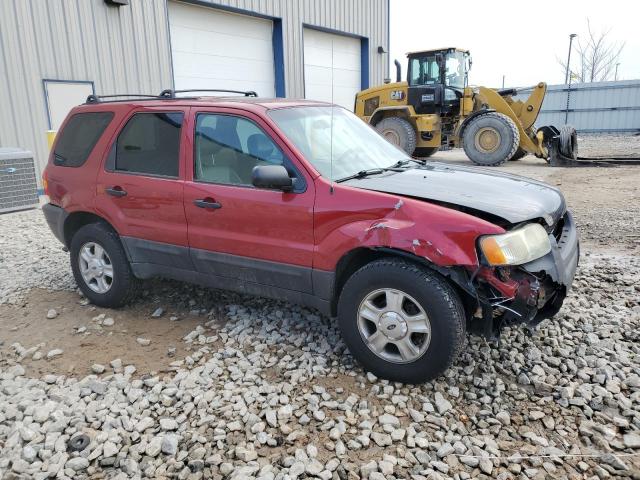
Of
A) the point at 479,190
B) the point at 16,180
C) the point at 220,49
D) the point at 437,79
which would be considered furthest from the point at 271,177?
the point at 437,79

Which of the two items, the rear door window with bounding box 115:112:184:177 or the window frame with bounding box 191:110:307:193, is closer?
the window frame with bounding box 191:110:307:193

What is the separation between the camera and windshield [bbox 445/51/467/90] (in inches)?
524

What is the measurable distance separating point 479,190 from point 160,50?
33.9 feet

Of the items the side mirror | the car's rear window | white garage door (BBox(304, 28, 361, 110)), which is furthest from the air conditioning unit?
white garage door (BBox(304, 28, 361, 110))

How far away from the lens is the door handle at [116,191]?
165 inches

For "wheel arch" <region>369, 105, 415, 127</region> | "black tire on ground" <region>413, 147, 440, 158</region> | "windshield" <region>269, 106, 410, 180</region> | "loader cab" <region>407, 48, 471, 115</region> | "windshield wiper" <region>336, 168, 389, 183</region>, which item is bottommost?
"black tire on ground" <region>413, 147, 440, 158</region>

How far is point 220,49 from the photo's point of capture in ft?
42.8

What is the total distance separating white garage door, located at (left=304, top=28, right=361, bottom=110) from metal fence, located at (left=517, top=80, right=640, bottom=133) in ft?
35.0

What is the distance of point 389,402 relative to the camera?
3.04m

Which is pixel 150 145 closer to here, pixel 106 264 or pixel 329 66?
pixel 106 264

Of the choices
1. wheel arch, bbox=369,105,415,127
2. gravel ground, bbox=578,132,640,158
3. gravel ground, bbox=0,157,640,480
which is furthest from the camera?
gravel ground, bbox=578,132,640,158

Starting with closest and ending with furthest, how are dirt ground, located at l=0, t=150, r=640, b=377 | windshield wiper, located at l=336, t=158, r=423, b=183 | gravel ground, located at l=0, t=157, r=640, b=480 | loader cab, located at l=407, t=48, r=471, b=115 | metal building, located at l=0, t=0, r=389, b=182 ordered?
1. gravel ground, located at l=0, t=157, r=640, b=480
2. windshield wiper, located at l=336, t=158, r=423, b=183
3. dirt ground, located at l=0, t=150, r=640, b=377
4. metal building, located at l=0, t=0, r=389, b=182
5. loader cab, located at l=407, t=48, r=471, b=115

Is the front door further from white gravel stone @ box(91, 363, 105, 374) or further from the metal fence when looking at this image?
the metal fence

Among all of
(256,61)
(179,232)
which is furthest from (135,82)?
(179,232)
